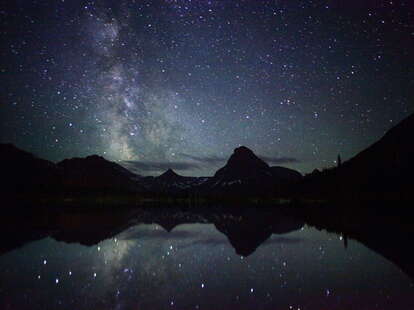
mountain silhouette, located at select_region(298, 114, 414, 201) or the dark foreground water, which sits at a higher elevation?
mountain silhouette, located at select_region(298, 114, 414, 201)

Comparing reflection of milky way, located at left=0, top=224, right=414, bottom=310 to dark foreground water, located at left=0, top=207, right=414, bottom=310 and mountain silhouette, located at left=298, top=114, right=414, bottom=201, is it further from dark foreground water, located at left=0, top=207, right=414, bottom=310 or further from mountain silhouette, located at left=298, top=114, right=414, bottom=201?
mountain silhouette, located at left=298, top=114, right=414, bottom=201

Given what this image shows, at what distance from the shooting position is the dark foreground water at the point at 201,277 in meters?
11.3

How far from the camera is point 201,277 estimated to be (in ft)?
49.4

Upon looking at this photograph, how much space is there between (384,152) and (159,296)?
603 feet

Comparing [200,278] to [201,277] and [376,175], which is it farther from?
[376,175]

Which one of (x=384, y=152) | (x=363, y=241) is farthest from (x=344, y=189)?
(x=363, y=241)

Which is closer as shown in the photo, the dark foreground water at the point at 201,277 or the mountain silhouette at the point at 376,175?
the dark foreground water at the point at 201,277

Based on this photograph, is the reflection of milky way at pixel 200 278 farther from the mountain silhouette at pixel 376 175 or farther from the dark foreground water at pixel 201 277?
the mountain silhouette at pixel 376 175

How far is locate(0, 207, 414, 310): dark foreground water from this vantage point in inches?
443

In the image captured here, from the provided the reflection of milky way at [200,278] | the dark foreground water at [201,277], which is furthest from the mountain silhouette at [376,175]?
the reflection of milky way at [200,278]

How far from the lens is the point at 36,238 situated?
2720 centimetres

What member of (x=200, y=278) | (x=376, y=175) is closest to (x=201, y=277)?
(x=200, y=278)

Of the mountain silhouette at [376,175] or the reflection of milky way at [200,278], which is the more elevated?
the mountain silhouette at [376,175]

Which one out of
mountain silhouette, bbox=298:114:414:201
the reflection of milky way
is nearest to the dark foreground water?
the reflection of milky way
